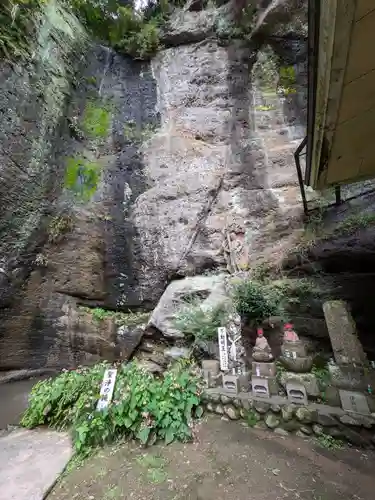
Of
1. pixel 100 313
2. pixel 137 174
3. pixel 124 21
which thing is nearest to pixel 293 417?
pixel 100 313

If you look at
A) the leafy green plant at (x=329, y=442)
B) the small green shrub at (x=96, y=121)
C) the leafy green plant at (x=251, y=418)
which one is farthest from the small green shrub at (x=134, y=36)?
the leafy green plant at (x=329, y=442)

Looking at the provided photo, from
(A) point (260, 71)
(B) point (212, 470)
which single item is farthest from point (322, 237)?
(A) point (260, 71)

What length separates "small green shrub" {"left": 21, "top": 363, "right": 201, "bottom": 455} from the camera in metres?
3.56

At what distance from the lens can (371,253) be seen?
4.18m

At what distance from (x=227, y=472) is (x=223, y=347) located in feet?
5.21

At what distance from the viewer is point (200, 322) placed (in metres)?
4.62

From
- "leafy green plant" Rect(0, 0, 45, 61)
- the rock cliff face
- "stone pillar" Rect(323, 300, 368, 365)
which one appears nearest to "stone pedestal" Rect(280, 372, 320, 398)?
"stone pillar" Rect(323, 300, 368, 365)

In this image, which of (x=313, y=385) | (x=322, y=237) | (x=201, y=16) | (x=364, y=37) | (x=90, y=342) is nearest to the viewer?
(x=364, y=37)

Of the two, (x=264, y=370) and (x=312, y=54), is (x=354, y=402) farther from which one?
(x=312, y=54)

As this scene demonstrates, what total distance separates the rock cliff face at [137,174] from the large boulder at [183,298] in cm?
47

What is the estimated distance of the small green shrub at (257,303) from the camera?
439 cm

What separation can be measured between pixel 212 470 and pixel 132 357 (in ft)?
9.38

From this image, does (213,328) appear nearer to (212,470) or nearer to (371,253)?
(212,470)

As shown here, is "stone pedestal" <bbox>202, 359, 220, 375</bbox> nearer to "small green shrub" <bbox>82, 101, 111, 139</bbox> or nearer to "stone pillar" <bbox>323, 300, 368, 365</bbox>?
"stone pillar" <bbox>323, 300, 368, 365</bbox>
